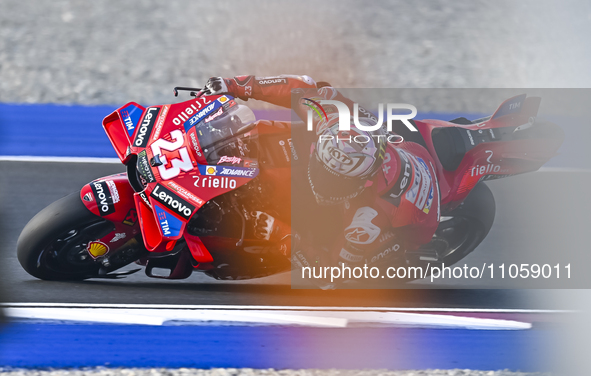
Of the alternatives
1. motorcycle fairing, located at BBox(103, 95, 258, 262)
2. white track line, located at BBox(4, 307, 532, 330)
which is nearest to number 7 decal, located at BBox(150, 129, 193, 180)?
motorcycle fairing, located at BBox(103, 95, 258, 262)

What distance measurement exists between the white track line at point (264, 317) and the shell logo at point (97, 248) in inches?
20.4

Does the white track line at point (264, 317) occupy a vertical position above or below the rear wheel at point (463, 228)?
below

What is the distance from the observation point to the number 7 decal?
124 inches

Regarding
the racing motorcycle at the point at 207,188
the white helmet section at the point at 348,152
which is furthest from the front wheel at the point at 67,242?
the white helmet section at the point at 348,152

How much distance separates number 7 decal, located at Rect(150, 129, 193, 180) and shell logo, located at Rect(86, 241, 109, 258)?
0.71 meters

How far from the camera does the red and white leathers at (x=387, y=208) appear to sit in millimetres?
3412

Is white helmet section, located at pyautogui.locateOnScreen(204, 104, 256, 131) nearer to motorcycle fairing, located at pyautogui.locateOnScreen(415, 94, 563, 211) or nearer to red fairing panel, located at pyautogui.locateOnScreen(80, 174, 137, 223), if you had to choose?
red fairing panel, located at pyautogui.locateOnScreen(80, 174, 137, 223)

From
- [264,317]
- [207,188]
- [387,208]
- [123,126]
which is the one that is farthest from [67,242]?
[387,208]

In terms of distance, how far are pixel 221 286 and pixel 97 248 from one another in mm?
966

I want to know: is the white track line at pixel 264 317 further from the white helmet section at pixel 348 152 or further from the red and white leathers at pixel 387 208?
the white helmet section at pixel 348 152

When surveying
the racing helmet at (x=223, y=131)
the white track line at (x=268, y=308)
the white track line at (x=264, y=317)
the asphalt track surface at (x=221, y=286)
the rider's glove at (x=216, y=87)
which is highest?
the rider's glove at (x=216, y=87)

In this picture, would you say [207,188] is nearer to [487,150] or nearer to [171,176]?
[171,176]

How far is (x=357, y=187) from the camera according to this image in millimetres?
3242

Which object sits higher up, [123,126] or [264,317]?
[123,126]
